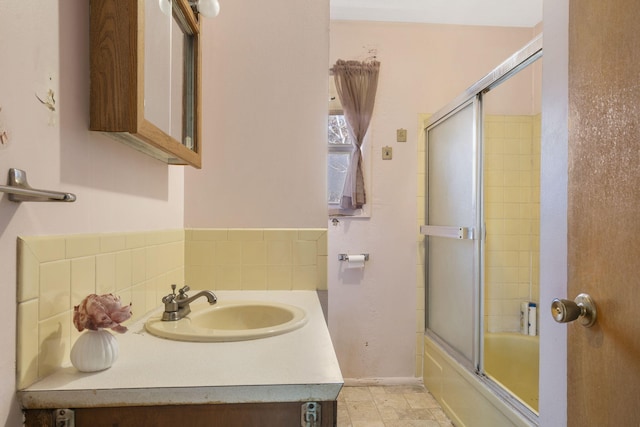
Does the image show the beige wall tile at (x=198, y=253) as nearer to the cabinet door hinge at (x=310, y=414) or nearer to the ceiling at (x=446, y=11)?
the cabinet door hinge at (x=310, y=414)

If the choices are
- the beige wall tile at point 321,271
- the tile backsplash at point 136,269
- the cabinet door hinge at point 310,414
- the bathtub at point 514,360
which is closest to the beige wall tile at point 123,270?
the tile backsplash at point 136,269

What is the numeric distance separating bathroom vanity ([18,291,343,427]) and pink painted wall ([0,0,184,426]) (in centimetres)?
8

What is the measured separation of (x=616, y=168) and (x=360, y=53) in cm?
210

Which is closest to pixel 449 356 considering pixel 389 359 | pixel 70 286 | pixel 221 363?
pixel 389 359

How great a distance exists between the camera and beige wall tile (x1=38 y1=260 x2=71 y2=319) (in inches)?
26.8

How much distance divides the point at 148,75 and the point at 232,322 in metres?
0.80

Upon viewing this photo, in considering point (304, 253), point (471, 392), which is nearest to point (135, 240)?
point (304, 253)

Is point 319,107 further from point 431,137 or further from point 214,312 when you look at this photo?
point 431,137

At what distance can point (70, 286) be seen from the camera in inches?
29.8

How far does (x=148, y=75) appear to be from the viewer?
958mm

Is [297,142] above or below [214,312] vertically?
above

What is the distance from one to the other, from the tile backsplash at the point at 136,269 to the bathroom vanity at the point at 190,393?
2.9 inches

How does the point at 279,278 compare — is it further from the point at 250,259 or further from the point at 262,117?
the point at 262,117

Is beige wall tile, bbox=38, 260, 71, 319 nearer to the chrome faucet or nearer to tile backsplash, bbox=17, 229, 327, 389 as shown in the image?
tile backsplash, bbox=17, 229, 327, 389
